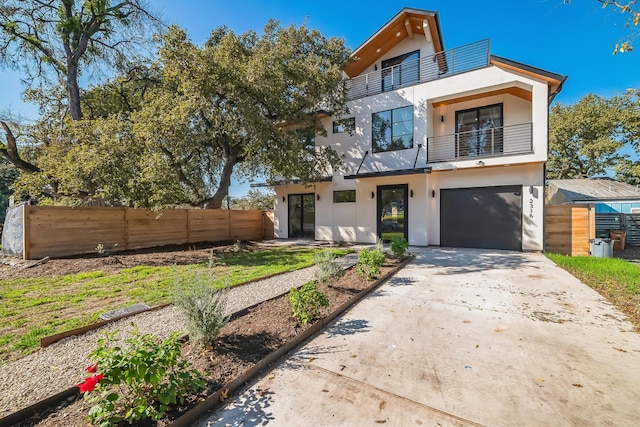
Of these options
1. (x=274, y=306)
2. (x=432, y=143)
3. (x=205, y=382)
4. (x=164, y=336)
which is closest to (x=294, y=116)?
(x=432, y=143)

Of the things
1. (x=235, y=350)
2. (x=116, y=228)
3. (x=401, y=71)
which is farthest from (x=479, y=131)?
(x=116, y=228)

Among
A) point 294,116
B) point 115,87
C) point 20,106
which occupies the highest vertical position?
point 115,87

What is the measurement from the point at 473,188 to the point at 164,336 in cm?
1148

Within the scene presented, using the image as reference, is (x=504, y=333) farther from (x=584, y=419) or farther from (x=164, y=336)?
(x=164, y=336)

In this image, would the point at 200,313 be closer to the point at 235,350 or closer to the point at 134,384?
the point at 235,350

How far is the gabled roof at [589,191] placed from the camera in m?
17.6

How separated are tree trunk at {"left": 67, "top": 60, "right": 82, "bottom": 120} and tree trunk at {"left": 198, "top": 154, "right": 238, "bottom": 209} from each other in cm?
676

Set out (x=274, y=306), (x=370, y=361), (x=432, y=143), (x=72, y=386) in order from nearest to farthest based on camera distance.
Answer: (x=72, y=386) → (x=370, y=361) → (x=274, y=306) → (x=432, y=143)

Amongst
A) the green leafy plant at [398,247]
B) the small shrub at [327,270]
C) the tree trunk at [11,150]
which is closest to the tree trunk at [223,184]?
the small shrub at [327,270]

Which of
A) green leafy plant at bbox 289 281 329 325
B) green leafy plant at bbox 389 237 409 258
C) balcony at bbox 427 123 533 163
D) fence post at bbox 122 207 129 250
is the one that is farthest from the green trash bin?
fence post at bbox 122 207 129 250

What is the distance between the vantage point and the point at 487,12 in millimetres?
10867

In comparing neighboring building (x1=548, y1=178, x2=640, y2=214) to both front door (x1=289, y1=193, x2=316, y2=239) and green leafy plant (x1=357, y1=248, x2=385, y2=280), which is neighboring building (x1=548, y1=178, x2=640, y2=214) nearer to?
front door (x1=289, y1=193, x2=316, y2=239)

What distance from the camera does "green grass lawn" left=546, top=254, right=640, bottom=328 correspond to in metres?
4.61

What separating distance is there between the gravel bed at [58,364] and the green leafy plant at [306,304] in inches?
43.0
